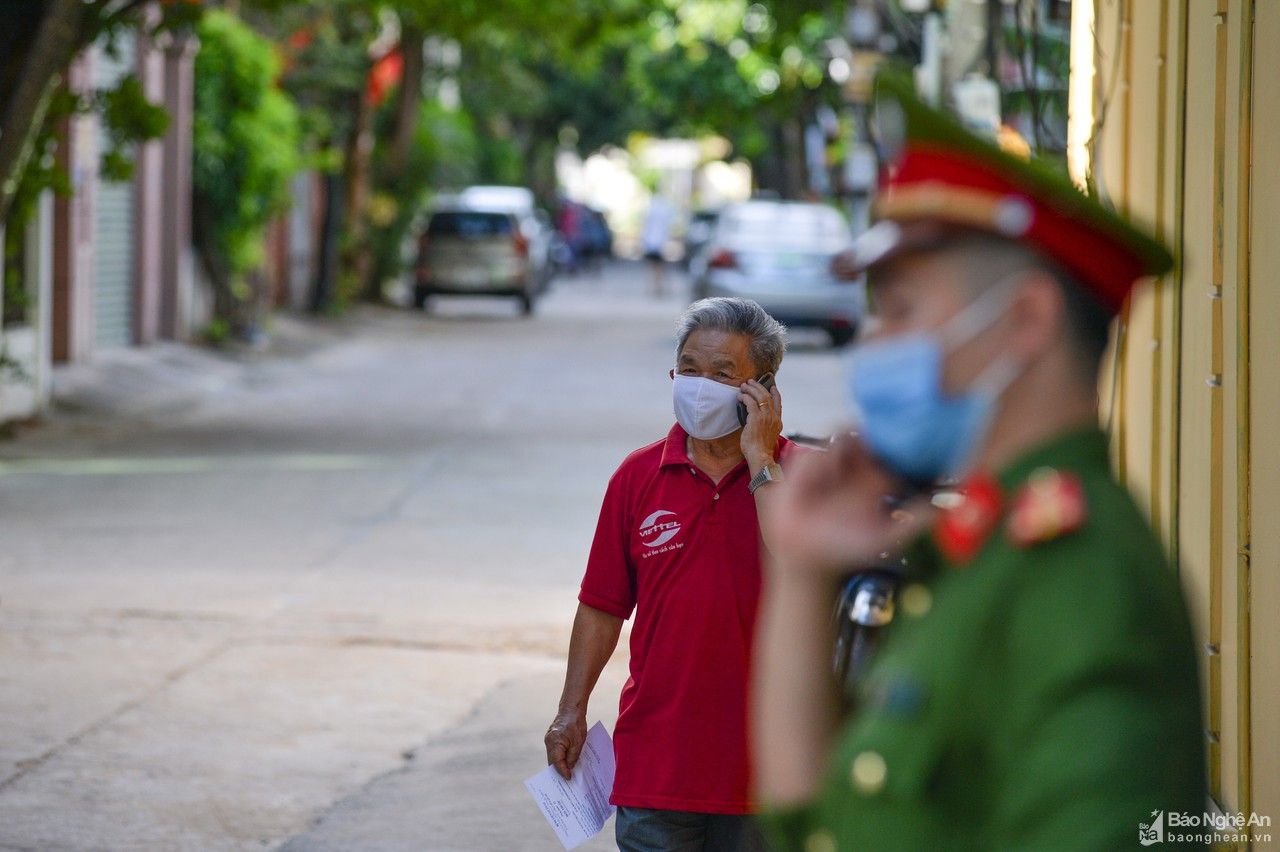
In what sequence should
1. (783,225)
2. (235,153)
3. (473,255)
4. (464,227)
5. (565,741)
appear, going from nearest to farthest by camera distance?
1. (565,741)
2. (235,153)
3. (783,225)
4. (464,227)
5. (473,255)

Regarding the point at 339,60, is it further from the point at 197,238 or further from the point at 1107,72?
the point at 1107,72

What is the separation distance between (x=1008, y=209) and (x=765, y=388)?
205 centimetres

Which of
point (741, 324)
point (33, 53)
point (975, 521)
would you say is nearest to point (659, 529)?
point (741, 324)

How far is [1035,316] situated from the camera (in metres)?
1.79

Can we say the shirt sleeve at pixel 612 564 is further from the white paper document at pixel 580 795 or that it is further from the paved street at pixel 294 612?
the paved street at pixel 294 612

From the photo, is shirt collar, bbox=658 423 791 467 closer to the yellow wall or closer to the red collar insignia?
the yellow wall

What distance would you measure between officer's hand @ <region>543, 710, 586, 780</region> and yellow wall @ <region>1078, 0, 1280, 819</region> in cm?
152

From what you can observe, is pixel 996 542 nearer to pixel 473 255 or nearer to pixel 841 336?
pixel 841 336

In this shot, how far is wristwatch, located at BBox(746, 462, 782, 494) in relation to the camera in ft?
11.9

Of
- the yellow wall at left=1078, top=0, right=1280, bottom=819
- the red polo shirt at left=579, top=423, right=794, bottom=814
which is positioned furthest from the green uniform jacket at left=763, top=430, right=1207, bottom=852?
the yellow wall at left=1078, top=0, right=1280, bottom=819

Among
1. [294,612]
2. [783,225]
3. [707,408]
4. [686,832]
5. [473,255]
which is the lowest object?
[294,612]

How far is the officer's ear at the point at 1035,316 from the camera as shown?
70.4 inches

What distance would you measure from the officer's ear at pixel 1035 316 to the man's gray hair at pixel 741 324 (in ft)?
6.74

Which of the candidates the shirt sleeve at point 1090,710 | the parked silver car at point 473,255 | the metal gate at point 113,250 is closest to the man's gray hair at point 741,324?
the shirt sleeve at point 1090,710
